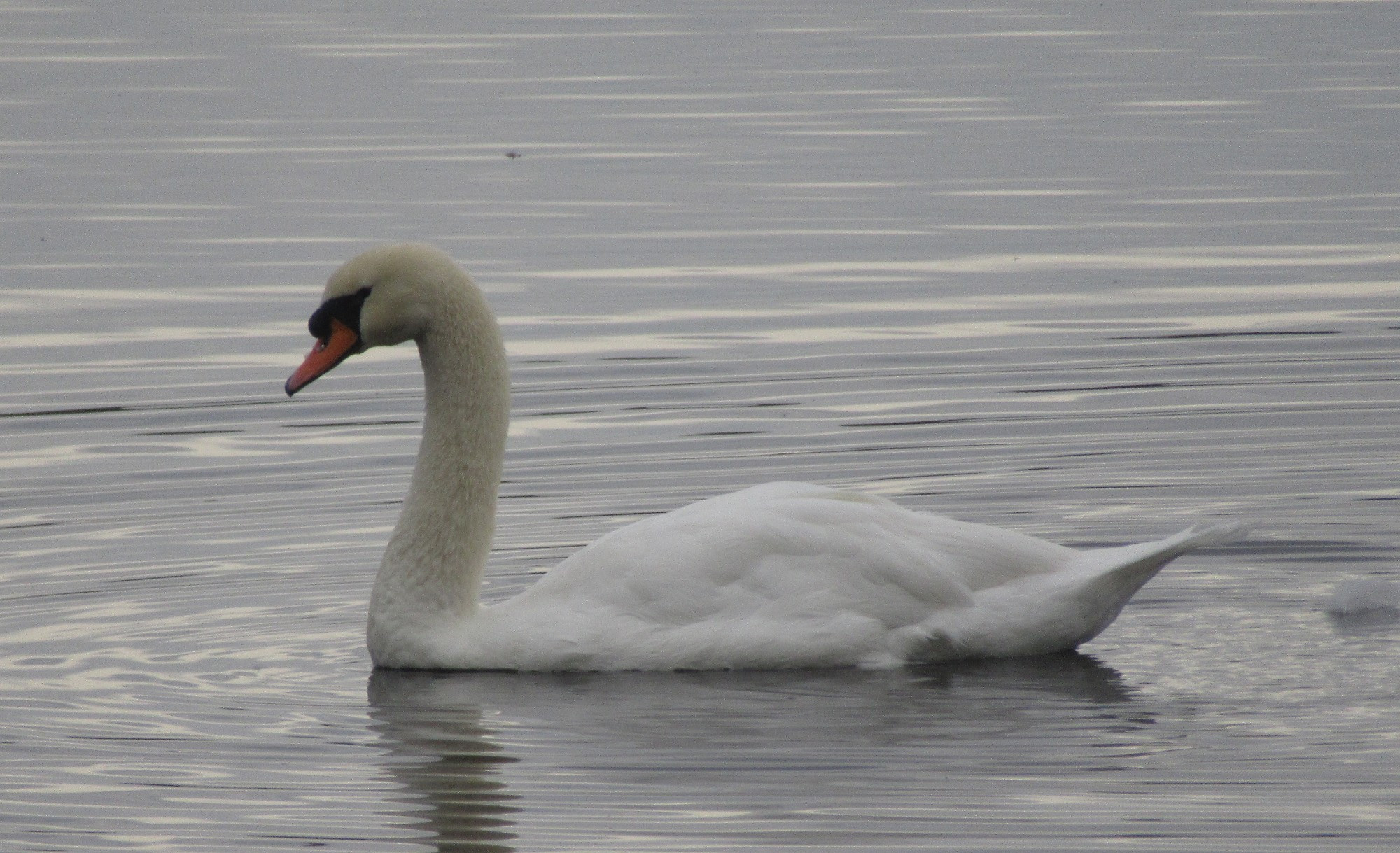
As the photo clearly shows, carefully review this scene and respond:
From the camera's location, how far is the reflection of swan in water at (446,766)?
6.66m

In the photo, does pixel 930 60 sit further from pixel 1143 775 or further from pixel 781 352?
pixel 1143 775

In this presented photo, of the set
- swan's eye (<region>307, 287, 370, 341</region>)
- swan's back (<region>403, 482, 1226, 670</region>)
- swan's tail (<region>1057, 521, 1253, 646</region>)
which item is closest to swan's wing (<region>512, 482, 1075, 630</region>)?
swan's back (<region>403, 482, 1226, 670</region>)

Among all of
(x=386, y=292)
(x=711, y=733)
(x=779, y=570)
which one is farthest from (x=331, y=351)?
(x=711, y=733)

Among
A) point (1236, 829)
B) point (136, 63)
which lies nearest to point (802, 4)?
point (136, 63)

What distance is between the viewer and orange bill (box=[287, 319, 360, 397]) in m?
8.65

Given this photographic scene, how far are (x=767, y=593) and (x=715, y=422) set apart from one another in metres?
3.83

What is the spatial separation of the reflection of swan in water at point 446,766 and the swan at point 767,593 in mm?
375

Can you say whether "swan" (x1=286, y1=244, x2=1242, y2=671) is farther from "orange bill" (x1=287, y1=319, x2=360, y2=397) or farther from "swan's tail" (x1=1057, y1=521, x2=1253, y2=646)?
"orange bill" (x1=287, y1=319, x2=360, y2=397)

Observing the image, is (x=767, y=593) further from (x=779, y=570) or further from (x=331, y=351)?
(x=331, y=351)

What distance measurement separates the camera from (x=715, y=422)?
11.9 m

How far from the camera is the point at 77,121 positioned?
23500mm

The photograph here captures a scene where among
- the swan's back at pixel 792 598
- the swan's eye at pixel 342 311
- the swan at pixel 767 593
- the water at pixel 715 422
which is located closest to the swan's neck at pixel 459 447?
the swan at pixel 767 593

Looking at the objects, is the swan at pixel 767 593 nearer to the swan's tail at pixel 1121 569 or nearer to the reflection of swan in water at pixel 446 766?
the swan's tail at pixel 1121 569

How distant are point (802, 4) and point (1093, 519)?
87.8 ft
